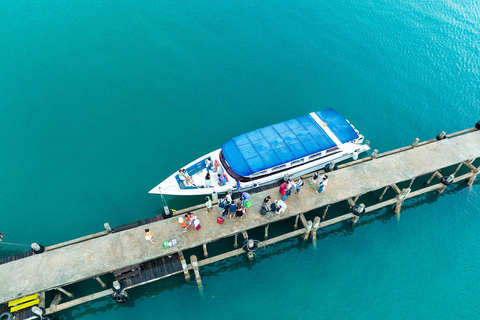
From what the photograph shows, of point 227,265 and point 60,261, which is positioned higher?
point 60,261

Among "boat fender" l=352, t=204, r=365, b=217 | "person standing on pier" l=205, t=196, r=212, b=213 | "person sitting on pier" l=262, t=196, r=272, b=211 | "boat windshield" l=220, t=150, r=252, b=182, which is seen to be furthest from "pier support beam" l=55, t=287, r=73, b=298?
"boat fender" l=352, t=204, r=365, b=217

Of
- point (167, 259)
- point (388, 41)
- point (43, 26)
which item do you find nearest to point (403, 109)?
point (388, 41)

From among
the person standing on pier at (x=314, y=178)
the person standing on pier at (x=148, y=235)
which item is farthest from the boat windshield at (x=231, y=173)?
the person standing on pier at (x=148, y=235)

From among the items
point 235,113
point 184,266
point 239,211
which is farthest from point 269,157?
point 184,266

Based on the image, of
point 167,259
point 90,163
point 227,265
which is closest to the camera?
point 167,259

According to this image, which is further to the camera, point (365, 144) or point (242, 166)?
point (365, 144)

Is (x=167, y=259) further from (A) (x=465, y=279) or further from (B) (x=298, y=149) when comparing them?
(A) (x=465, y=279)
